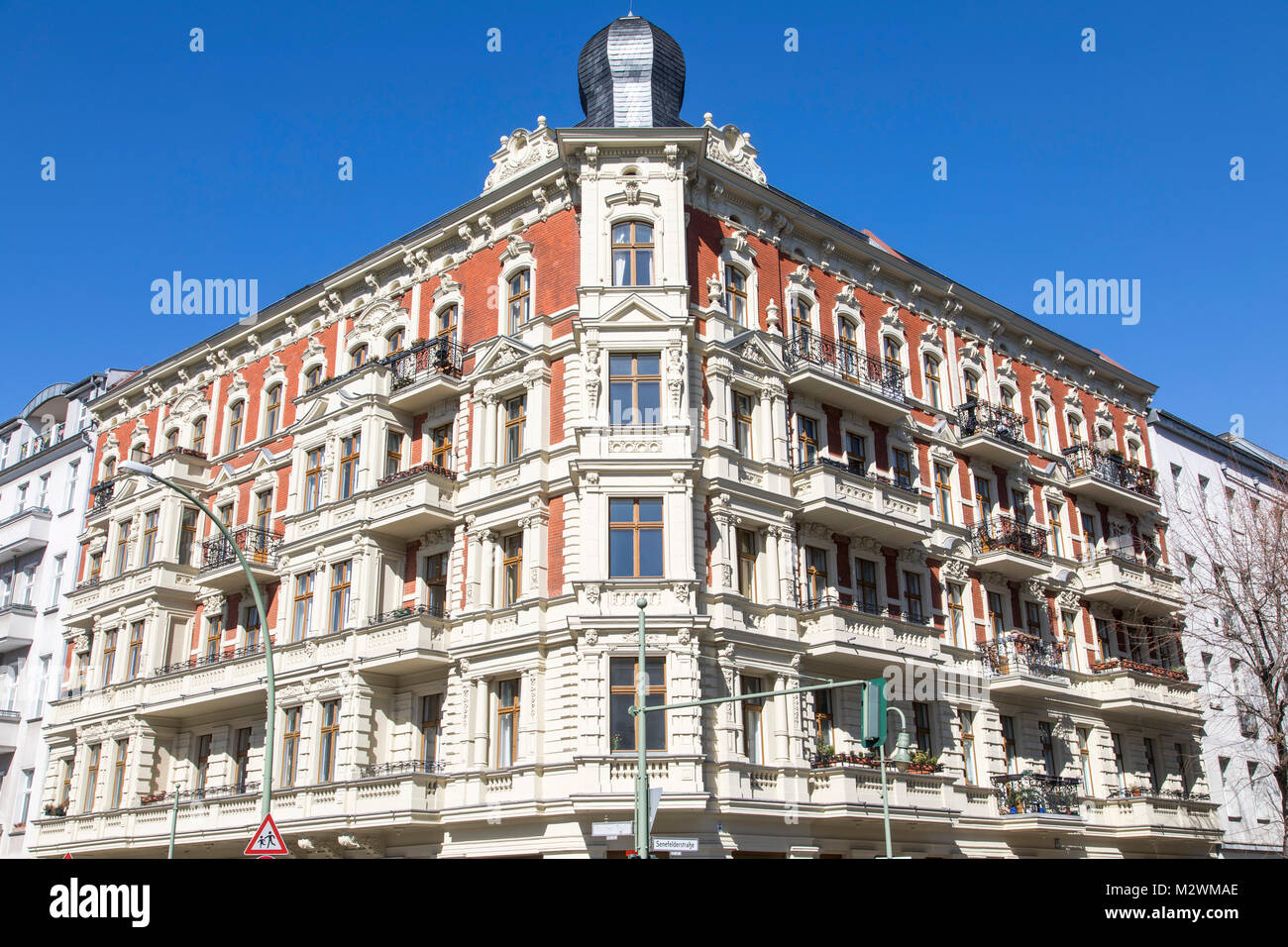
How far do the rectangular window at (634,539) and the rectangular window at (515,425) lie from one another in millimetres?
3985

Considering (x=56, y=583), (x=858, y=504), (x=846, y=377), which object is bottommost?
(x=858, y=504)

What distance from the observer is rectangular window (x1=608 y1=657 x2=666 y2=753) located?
25.7m

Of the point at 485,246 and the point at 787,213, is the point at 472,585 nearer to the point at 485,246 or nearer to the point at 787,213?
the point at 485,246

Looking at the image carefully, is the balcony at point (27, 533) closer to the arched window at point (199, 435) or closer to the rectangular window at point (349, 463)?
the arched window at point (199, 435)

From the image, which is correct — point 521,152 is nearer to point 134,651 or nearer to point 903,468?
point 903,468

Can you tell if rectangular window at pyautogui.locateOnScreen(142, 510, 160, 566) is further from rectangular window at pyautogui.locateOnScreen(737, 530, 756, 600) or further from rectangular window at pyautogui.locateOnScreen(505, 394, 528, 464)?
rectangular window at pyautogui.locateOnScreen(737, 530, 756, 600)

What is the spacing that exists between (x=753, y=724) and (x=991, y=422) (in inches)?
614

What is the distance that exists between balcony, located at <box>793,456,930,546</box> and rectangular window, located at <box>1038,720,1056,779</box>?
303 inches

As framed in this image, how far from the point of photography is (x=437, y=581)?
3145 centimetres

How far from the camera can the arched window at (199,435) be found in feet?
136

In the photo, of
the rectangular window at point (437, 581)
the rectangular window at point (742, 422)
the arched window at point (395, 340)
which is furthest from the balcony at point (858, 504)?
the arched window at point (395, 340)

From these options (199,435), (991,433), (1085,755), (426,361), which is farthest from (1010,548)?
(199,435)

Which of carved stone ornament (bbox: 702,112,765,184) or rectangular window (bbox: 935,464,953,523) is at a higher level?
carved stone ornament (bbox: 702,112,765,184)

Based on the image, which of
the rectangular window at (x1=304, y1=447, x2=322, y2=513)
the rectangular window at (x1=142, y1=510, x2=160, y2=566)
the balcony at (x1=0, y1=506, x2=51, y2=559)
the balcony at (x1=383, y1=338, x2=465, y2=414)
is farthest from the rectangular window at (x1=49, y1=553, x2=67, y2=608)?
the balcony at (x1=383, y1=338, x2=465, y2=414)
